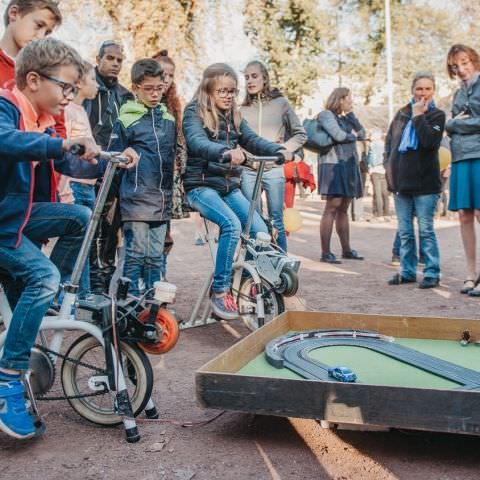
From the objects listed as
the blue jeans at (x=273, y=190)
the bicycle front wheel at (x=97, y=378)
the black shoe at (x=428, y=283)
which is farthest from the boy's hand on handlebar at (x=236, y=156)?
the black shoe at (x=428, y=283)

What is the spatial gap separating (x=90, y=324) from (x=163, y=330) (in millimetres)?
348

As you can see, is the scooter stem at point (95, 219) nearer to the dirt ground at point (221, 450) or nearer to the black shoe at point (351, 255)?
the dirt ground at point (221, 450)

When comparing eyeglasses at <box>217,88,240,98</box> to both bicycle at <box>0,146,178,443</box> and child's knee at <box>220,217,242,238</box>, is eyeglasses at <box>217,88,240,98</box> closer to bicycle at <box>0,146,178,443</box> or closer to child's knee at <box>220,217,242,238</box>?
child's knee at <box>220,217,242,238</box>

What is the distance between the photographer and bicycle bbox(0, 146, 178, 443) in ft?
11.3

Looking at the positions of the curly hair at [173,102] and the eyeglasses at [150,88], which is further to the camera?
the curly hair at [173,102]

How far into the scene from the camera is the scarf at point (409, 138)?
7355 millimetres

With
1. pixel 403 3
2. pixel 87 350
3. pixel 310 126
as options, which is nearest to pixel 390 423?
pixel 87 350

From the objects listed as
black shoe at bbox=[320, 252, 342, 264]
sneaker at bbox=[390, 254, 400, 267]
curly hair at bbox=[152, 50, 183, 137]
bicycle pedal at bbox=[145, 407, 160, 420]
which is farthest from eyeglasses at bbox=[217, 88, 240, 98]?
sneaker at bbox=[390, 254, 400, 267]

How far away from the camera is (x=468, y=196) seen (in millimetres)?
7016

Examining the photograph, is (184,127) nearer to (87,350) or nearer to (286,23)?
(87,350)

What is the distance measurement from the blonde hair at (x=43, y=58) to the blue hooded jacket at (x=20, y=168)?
135mm

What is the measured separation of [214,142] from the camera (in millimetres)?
5113

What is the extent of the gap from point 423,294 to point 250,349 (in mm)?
3614

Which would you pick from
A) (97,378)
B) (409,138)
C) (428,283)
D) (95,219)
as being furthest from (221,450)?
(409,138)
